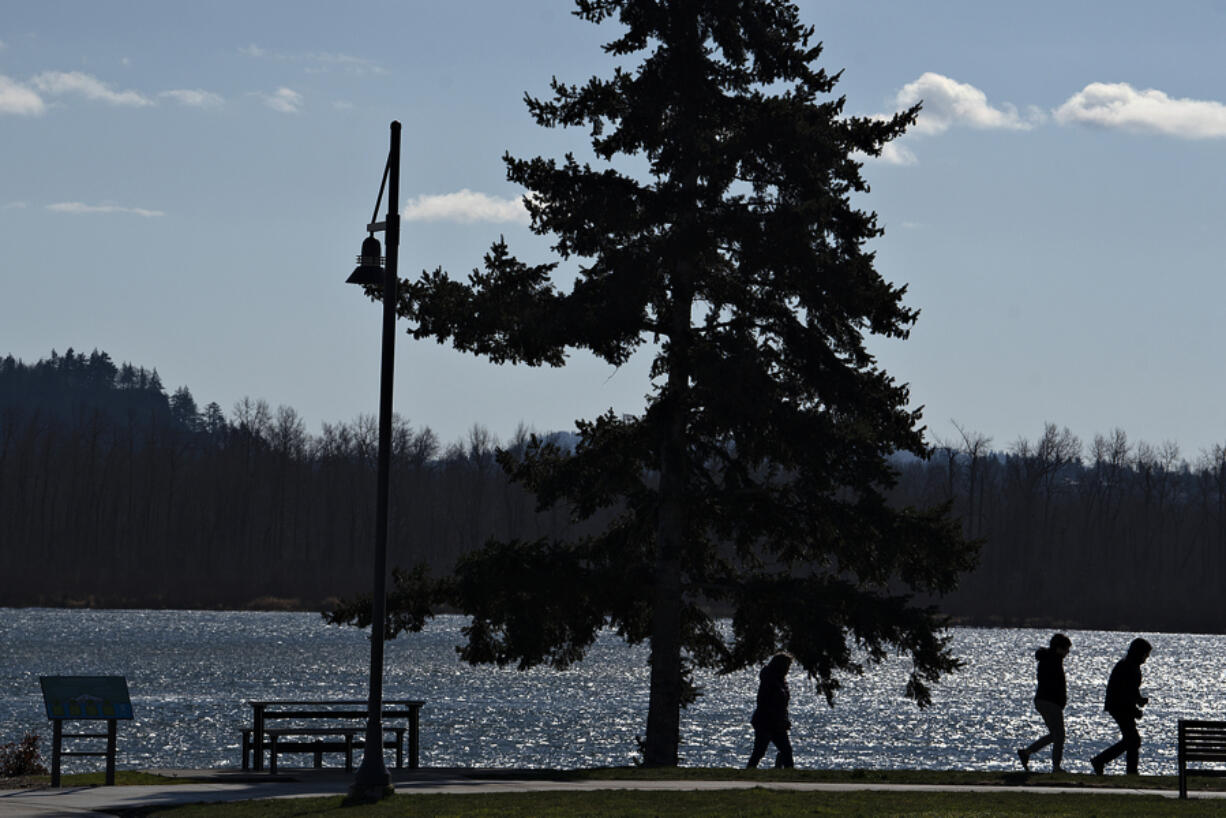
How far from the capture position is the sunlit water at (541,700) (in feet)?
125

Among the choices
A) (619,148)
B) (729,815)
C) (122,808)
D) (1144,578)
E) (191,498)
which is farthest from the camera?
(191,498)

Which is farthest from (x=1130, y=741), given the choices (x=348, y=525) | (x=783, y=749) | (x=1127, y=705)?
(x=348, y=525)

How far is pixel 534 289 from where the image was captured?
24.8 meters

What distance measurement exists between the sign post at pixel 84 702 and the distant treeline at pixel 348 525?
87.5 meters

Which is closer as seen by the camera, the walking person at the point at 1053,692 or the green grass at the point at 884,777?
the green grass at the point at 884,777

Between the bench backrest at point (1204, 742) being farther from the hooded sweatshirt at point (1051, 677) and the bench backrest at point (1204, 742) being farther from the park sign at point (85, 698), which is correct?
the park sign at point (85, 698)

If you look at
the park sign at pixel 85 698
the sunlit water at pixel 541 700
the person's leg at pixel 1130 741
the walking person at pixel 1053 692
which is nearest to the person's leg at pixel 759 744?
the walking person at pixel 1053 692

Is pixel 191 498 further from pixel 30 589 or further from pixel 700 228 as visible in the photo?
pixel 700 228

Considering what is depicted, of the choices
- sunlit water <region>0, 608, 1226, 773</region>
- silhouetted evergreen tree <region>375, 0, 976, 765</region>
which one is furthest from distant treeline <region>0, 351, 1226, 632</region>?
silhouetted evergreen tree <region>375, 0, 976, 765</region>

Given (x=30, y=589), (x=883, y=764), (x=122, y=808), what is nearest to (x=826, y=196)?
(x=122, y=808)

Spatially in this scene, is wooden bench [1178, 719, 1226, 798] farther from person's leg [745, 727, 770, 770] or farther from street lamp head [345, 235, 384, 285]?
street lamp head [345, 235, 384, 285]

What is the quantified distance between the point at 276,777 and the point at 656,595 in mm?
7203

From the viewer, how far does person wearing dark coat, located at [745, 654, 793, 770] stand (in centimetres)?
2125

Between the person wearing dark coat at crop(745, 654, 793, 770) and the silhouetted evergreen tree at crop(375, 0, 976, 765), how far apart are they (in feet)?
7.37
